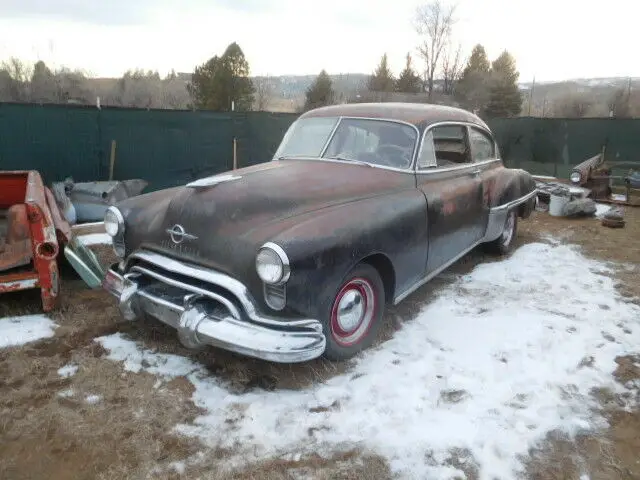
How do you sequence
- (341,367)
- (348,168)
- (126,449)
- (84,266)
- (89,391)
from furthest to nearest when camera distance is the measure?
1. (84,266)
2. (348,168)
3. (341,367)
4. (89,391)
5. (126,449)

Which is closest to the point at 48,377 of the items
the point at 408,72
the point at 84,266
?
the point at 84,266

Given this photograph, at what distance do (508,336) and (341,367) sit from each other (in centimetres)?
135

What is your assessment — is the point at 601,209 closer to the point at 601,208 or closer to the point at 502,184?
the point at 601,208

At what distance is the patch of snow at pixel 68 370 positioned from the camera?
3.05 meters

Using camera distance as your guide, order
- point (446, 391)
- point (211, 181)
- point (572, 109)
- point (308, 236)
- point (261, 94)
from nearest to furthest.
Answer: point (308, 236), point (446, 391), point (211, 181), point (261, 94), point (572, 109)

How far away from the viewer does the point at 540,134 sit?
13.0 m

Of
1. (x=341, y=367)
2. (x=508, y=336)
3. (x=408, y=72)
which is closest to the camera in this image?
(x=341, y=367)

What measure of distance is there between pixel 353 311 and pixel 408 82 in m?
41.5

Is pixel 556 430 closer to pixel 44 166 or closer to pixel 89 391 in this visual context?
pixel 89 391

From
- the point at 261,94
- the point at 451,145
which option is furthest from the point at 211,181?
the point at 261,94

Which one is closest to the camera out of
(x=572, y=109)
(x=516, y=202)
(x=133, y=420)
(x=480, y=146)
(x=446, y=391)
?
(x=133, y=420)

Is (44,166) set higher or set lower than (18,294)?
higher

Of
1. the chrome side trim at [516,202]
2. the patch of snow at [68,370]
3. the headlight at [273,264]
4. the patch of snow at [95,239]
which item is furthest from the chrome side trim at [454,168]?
the patch of snow at [95,239]

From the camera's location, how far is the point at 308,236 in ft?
9.16
